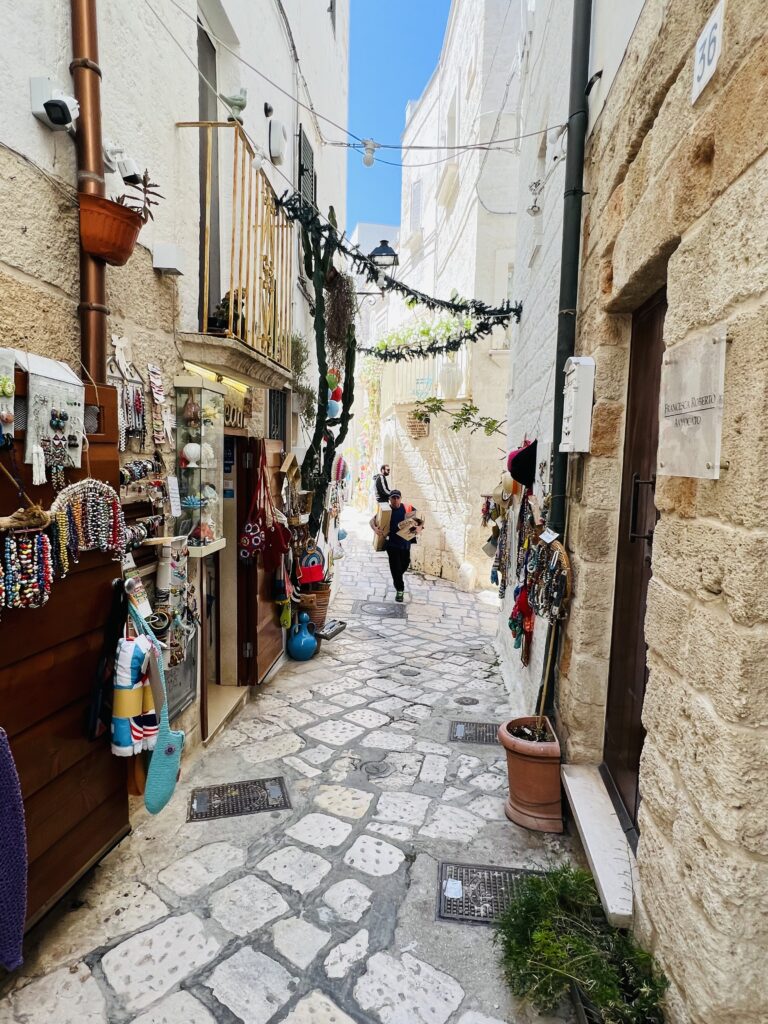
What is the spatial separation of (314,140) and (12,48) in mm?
6246

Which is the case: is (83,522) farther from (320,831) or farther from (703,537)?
(703,537)

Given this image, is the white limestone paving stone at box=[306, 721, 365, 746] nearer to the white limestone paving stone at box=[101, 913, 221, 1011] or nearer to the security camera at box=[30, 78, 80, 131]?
the white limestone paving stone at box=[101, 913, 221, 1011]

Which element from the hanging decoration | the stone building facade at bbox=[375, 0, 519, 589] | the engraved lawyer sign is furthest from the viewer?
the stone building facade at bbox=[375, 0, 519, 589]

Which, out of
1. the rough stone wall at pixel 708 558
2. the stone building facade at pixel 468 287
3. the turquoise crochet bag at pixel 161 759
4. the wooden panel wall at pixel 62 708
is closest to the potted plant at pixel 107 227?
the wooden panel wall at pixel 62 708

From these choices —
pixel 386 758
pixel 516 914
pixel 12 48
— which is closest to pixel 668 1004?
pixel 516 914

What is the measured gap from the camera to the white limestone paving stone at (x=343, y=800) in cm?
322

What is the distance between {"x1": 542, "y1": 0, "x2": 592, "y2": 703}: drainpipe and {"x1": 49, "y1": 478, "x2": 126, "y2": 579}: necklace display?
2.40 metres

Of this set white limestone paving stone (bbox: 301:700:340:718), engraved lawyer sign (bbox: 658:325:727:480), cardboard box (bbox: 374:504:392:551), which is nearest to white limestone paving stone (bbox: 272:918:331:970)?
white limestone paving stone (bbox: 301:700:340:718)

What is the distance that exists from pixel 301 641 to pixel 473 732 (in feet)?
7.25

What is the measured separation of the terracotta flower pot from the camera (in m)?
2.37

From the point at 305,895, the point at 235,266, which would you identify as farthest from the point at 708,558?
the point at 235,266

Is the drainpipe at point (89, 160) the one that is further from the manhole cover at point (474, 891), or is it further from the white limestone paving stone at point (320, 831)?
the manhole cover at point (474, 891)

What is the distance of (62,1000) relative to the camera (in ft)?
6.69

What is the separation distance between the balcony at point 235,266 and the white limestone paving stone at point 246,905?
292cm
